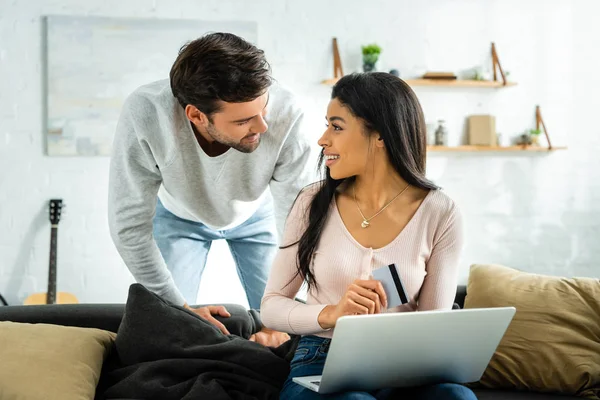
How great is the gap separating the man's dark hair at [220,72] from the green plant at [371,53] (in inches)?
107

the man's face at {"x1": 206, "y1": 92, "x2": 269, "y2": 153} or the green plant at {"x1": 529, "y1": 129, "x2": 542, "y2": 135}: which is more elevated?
the man's face at {"x1": 206, "y1": 92, "x2": 269, "y2": 153}

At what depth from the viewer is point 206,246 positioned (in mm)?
3166

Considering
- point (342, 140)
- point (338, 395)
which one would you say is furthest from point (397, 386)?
point (342, 140)

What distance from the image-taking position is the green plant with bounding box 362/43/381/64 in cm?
494

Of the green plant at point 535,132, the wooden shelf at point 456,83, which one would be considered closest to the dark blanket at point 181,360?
the wooden shelf at point 456,83

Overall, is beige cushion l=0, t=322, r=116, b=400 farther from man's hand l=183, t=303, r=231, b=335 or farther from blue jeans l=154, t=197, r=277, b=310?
blue jeans l=154, t=197, r=277, b=310

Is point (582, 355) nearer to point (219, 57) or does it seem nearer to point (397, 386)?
point (397, 386)

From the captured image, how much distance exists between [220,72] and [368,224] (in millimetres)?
634

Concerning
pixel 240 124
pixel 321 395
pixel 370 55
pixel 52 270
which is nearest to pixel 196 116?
pixel 240 124

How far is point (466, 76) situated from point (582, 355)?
3.14m

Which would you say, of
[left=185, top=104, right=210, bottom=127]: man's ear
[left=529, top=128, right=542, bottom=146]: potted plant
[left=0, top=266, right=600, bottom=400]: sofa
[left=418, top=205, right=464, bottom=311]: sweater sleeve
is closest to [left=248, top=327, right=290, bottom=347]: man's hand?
[left=0, top=266, right=600, bottom=400]: sofa

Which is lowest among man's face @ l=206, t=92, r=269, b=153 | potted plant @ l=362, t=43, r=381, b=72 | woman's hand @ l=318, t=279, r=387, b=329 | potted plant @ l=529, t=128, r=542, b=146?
woman's hand @ l=318, t=279, r=387, b=329

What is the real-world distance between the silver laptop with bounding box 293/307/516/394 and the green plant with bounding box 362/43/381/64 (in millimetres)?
3331

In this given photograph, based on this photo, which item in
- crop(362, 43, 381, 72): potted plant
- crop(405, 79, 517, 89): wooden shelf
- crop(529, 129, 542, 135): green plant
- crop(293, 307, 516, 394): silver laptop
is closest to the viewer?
crop(293, 307, 516, 394): silver laptop
